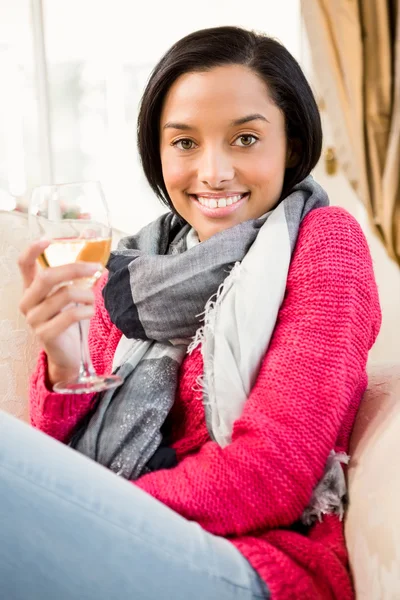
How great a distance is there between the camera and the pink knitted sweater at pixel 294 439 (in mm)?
976

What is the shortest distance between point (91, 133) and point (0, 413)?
2.44 meters

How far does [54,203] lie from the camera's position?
936mm

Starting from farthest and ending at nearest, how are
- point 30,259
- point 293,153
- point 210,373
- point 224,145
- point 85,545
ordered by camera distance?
point 293,153 → point 224,145 → point 210,373 → point 30,259 → point 85,545

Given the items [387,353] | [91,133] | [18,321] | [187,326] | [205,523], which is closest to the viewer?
[205,523]

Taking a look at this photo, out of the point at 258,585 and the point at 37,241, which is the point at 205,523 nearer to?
the point at 258,585

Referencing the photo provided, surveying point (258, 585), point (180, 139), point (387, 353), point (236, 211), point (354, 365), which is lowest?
point (387, 353)

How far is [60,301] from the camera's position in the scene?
0.97 m

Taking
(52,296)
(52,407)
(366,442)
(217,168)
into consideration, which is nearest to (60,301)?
(52,296)

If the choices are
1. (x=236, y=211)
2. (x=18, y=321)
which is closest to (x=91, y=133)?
(x=18, y=321)

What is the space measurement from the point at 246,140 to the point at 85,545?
682 millimetres

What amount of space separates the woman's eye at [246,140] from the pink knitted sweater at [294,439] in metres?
0.19

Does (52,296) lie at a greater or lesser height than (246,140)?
lesser

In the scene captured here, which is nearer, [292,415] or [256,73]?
[292,415]

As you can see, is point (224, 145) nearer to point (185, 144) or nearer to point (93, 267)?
point (185, 144)
